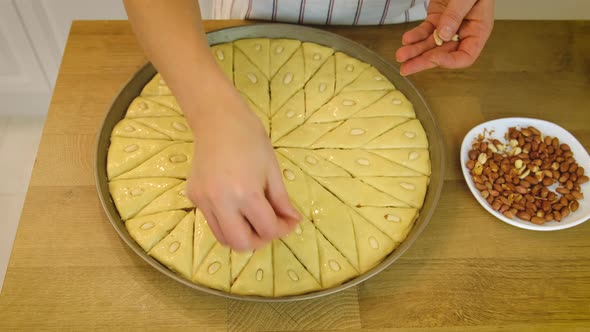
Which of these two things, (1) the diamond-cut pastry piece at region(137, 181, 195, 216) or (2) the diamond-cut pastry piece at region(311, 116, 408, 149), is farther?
(2) the diamond-cut pastry piece at region(311, 116, 408, 149)

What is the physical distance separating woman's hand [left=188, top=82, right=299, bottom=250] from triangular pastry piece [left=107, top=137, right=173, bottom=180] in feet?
1.54

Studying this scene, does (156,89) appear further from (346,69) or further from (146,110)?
(346,69)

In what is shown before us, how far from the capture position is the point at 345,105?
1.36m

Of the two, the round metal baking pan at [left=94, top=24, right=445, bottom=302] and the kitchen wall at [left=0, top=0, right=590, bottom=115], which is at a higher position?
the round metal baking pan at [left=94, top=24, right=445, bottom=302]

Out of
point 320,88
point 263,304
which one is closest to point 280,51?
point 320,88

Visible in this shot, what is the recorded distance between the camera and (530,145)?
1297 mm

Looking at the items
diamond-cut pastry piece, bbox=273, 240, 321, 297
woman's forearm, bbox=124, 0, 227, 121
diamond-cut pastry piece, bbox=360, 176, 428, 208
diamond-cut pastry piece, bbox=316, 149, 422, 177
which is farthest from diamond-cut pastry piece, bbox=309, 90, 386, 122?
woman's forearm, bbox=124, 0, 227, 121

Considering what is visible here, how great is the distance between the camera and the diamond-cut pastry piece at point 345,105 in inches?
53.1

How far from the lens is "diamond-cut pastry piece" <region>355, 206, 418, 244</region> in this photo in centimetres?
A: 116

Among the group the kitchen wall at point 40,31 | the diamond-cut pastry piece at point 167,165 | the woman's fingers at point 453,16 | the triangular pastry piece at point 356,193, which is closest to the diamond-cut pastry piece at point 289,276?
the triangular pastry piece at point 356,193

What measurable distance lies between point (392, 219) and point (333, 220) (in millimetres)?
147

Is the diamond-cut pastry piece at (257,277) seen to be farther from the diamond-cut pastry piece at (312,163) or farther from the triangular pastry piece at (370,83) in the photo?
the triangular pastry piece at (370,83)

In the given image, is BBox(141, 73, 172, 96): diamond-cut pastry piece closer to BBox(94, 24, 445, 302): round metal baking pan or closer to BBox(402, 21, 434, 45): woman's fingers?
BBox(94, 24, 445, 302): round metal baking pan

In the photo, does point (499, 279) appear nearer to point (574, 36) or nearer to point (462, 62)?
point (462, 62)
